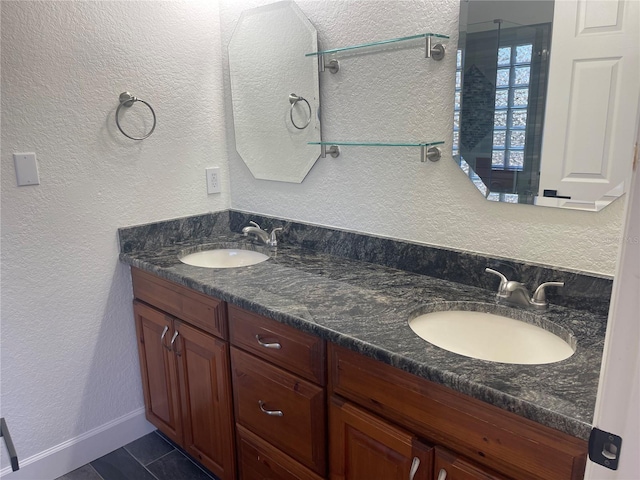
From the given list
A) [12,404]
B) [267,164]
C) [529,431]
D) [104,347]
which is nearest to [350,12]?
[267,164]

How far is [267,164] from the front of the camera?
2.15 m

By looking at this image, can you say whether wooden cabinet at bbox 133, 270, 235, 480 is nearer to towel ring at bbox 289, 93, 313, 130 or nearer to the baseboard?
the baseboard

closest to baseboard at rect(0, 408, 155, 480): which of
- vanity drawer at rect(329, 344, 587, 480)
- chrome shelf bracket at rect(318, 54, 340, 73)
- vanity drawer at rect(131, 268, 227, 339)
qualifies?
vanity drawer at rect(131, 268, 227, 339)

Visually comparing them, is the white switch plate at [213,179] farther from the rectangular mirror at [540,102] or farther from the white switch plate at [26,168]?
the rectangular mirror at [540,102]

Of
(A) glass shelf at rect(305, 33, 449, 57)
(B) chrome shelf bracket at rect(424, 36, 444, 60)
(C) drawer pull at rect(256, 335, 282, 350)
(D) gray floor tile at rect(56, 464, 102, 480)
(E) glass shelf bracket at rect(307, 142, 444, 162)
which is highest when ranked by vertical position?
(A) glass shelf at rect(305, 33, 449, 57)

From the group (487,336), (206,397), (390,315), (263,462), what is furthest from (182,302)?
(487,336)

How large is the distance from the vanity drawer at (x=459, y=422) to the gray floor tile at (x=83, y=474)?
129 centimetres

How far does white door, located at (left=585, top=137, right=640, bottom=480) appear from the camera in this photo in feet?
1.71

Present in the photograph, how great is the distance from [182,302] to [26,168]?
0.72m

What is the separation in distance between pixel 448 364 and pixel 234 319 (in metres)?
0.76

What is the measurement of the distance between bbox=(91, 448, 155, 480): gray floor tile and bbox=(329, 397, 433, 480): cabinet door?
1.02 m

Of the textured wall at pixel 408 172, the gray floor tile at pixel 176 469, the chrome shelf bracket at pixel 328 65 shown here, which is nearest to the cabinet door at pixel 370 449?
the textured wall at pixel 408 172

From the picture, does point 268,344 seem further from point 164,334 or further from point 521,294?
point 521,294

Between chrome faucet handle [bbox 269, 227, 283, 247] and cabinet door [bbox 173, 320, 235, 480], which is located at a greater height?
chrome faucet handle [bbox 269, 227, 283, 247]
